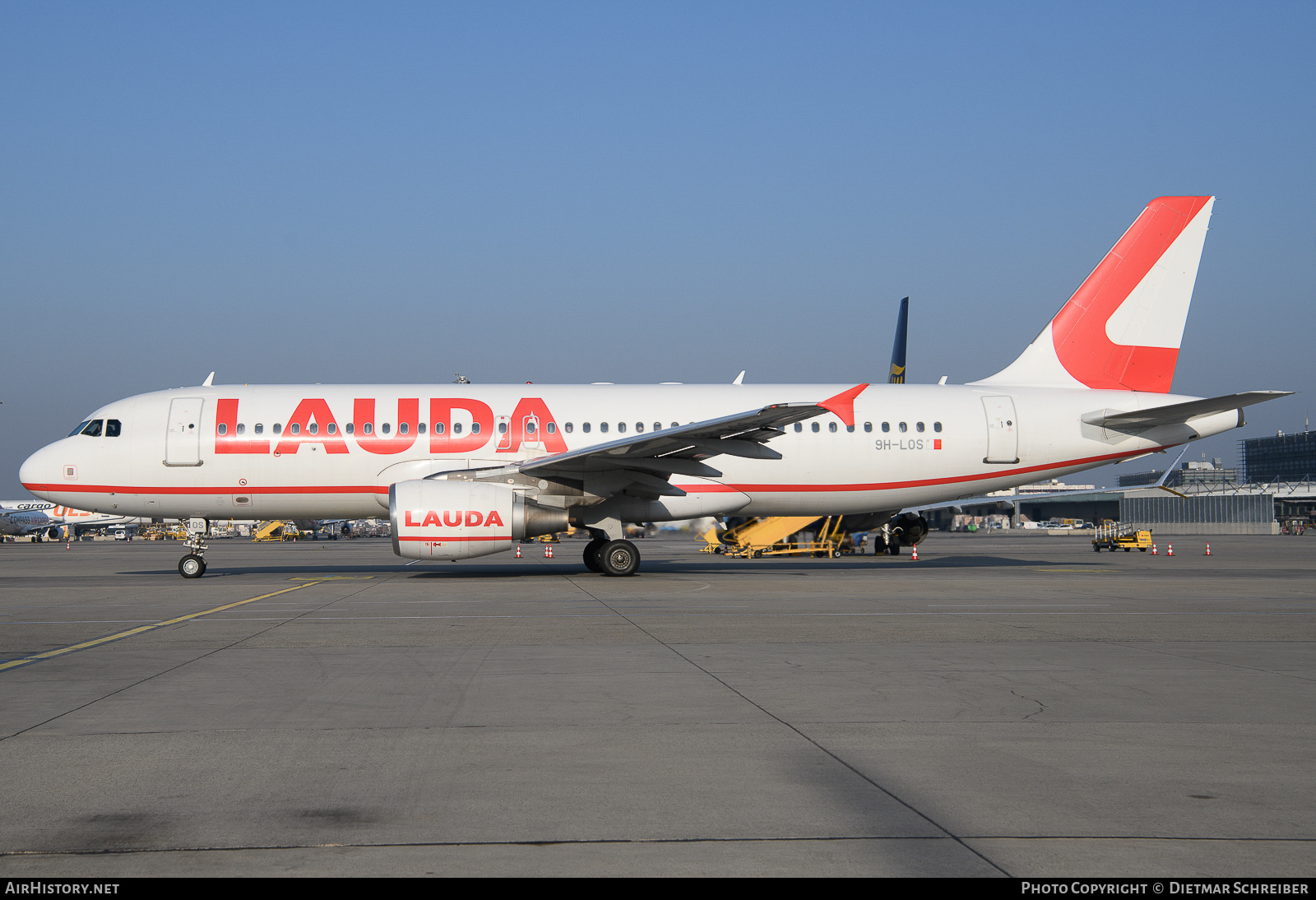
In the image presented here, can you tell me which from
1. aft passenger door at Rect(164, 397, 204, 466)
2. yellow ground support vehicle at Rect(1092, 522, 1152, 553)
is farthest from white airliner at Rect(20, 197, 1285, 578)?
yellow ground support vehicle at Rect(1092, 522, 1152, 553)

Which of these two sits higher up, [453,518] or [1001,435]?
[1001,435]

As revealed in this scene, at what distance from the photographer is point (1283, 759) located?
207 inches

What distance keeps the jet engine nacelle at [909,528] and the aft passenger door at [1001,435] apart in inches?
377

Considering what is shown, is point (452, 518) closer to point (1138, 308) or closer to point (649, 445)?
point (649, 445)

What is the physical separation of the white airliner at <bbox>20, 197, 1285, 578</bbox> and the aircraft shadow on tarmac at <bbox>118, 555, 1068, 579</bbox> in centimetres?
177

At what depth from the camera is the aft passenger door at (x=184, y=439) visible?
20859 mm

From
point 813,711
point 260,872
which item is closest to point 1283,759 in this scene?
point 813,711

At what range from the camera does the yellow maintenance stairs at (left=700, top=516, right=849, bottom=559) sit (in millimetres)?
32719

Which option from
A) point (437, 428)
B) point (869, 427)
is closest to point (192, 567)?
A: point (437, 428)

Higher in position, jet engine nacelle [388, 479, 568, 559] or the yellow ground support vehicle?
jet engine nacelle [388, 479, 568, 559]

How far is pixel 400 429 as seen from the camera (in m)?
20.9

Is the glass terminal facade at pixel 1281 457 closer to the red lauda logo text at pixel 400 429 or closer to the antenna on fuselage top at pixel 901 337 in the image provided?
the antenna on fuselage top at pixel 901 337

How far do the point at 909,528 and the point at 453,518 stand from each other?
18.3m

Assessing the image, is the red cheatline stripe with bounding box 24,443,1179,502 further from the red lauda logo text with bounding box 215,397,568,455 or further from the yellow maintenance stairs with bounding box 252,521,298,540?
the yellow maintenance stairs with bounding box 252,521,298,540
